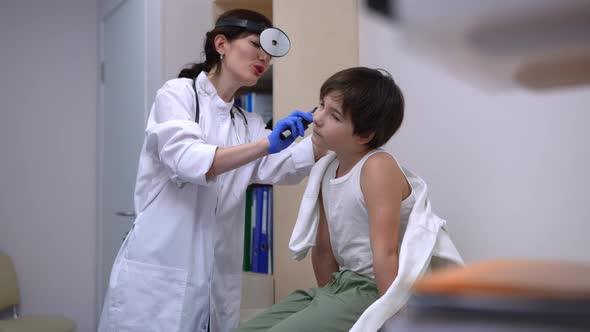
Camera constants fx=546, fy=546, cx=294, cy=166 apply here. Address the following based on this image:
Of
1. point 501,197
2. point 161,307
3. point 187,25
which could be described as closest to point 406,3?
point 501,197

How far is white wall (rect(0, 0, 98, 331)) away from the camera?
2.71m

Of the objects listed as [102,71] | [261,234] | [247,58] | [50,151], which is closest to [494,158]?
[247,58]

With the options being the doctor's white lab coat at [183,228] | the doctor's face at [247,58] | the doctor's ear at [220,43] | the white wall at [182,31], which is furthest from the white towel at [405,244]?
the white wall at [182,31]

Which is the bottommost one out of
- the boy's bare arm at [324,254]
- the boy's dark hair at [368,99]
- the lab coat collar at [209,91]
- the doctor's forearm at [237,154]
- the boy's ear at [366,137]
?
the boy's bare arm at [324,254]

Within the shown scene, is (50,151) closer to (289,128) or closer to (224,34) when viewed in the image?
(224,34)

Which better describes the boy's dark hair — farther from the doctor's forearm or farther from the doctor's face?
the doctor's face

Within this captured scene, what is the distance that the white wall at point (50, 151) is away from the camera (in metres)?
2.71

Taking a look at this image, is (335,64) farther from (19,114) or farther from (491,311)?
(19,114)

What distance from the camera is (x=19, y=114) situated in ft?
8.97

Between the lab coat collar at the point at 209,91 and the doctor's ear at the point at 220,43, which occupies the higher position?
the doctor's ear at the point at 220,43

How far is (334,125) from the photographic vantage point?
3.70ft

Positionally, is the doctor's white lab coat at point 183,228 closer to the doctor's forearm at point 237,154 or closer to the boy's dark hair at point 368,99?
the doctor's forearm at point 237,154

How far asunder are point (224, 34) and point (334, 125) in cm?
54

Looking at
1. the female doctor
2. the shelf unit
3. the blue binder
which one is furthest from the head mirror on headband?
the blue binder
